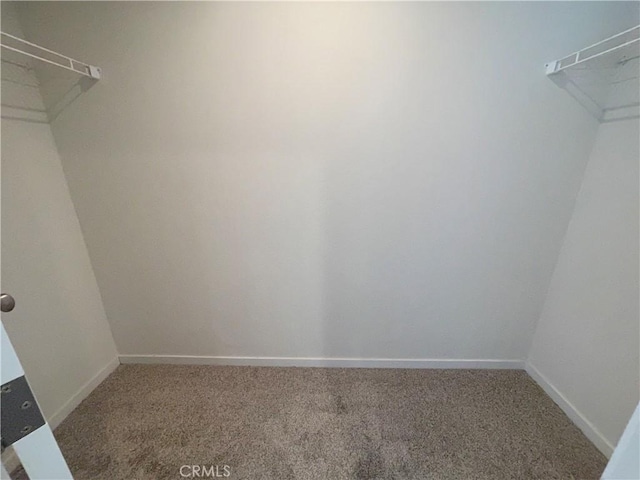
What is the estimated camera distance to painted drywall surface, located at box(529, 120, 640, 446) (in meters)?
1.25

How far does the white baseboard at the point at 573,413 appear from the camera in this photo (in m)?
1.35

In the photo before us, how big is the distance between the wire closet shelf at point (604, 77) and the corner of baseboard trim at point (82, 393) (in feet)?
9.44

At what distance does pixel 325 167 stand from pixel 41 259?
1.44m

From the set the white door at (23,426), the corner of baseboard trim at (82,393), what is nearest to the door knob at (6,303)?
the white door at (23,426)

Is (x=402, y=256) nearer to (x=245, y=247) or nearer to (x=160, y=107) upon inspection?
(x=245, y=247)

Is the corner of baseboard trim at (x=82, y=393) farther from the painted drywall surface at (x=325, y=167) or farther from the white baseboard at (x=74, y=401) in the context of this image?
the painted drywall surface at (x=325, y=167)

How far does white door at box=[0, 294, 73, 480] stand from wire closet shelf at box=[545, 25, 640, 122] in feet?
6.65

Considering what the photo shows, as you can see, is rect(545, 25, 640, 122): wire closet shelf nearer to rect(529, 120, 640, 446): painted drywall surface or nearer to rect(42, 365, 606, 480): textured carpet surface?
rect(529, 120, 640, 446): painted drywall surface

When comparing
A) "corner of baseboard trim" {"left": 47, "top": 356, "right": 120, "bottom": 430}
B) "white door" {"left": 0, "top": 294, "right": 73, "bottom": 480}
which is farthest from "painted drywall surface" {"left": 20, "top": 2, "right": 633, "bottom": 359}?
"white door" {"left": 0, "top": 294, "right": 73, "bottom": 480}

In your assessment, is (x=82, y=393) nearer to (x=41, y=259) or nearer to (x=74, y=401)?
(x=74, y=401)

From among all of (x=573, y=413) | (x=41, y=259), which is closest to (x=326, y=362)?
(x=573, y=413)

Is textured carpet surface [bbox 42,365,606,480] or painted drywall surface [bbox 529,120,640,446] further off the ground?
painted drywall surface [bbox 529,120,640,446]

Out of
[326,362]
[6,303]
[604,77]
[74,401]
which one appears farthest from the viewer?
[326,362]

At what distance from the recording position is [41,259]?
1391 millimetres
